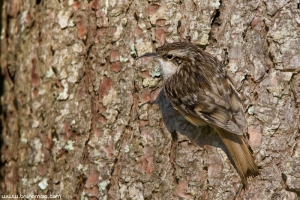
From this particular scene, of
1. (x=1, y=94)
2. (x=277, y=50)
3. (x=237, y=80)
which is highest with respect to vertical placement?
(x=277, y=50)

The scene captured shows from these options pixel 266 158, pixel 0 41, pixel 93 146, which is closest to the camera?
pixel 266 158

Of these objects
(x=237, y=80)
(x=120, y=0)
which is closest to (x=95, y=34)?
(x=120, y=0)

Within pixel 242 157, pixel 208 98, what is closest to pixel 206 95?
pixel 208 98

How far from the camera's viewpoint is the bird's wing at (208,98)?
3.06 meters

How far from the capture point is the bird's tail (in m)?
2.94

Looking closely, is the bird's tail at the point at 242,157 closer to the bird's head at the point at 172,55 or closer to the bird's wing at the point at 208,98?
the bird's wing at the point at 208,98

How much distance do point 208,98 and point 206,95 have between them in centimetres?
4

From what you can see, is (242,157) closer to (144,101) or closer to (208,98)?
(208,98)

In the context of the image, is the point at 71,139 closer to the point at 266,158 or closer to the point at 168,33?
the point at 168,33

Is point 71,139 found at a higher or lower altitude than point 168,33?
lower

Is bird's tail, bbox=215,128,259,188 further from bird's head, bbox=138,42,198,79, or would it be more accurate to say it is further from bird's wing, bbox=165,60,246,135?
bird's head, bbox=138,42,198,79

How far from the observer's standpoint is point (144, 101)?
3197 mm

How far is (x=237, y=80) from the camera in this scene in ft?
10.2

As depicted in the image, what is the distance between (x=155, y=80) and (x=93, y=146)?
0.54 metres
